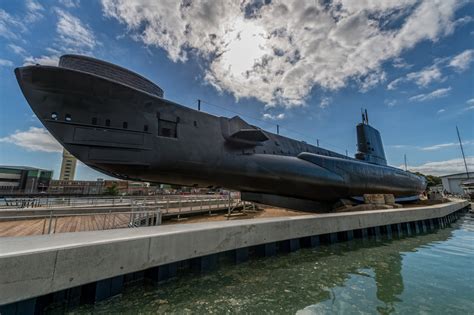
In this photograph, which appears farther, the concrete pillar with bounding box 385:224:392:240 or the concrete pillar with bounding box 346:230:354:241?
the concrete pillar with bounding box 385:224:392:240

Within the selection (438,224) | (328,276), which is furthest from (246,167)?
(438,224)

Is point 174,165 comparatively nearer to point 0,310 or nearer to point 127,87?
point 127,87

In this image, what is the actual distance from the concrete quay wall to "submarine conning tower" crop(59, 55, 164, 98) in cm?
408

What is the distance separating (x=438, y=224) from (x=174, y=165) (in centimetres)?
1628

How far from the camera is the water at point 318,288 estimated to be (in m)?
3.92

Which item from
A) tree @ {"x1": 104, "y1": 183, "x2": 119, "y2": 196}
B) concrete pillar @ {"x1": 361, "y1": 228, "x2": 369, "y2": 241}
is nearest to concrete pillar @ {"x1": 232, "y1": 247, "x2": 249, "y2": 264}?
concrete pillar @ {"x1": 361, "y1": 228, "x2": 369, "y2": 241}

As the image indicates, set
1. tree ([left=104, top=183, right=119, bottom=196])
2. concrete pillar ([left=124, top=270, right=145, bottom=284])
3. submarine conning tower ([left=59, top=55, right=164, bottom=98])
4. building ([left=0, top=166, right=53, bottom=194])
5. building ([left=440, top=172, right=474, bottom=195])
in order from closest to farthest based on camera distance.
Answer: concrete pillar ([left=124, top=270, right=145, bottom=284])
submarine conning tower ([left=59, top=55, right=164, bottom=98])
building ([left=0, top=166, right=53, bottom=194])
tree ([left=104, top=183, right=119, bottom=196])
building ([left=440, top=172, right=474, bottom=195])

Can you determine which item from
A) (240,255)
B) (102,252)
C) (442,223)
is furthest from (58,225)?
(442,223)

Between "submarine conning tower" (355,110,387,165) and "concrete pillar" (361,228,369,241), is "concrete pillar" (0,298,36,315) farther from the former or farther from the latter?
"submarine conning tower" (355,110,387,165)

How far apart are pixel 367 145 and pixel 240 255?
610 inches

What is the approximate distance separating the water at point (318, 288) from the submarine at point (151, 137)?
10.8 feet

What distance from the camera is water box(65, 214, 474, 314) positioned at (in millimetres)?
3924

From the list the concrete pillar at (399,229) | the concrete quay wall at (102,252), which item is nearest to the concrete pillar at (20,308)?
the concrete quay wall at (102,252)

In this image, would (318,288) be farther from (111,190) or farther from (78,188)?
(78,188)
